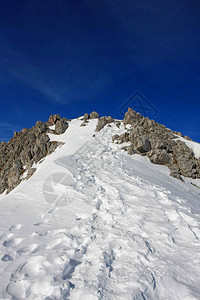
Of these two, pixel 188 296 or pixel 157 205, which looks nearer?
pixel 188 296

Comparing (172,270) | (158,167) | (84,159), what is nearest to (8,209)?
(172,270)

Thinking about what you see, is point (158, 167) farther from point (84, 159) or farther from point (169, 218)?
point (169, 218)

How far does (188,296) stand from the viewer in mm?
4188

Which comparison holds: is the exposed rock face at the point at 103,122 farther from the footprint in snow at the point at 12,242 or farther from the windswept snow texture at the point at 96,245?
the footprint in snow at the point at 12,242

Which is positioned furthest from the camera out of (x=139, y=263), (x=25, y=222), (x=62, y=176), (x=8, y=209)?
(x=62, y=176)

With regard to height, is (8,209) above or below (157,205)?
below

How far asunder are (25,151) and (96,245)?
114 feet

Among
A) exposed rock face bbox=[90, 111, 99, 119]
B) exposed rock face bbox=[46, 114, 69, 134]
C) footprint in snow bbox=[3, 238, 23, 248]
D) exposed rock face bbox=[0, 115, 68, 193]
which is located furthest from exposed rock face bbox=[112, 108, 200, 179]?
footprint in snow bbox=[3, 238, 23, 248]

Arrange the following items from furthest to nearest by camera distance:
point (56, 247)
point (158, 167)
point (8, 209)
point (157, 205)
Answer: point (158, 167) → point (157, 205) → point (8, 209) → point (56, 247)

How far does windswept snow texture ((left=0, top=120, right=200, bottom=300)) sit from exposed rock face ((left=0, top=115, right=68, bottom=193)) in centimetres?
2196

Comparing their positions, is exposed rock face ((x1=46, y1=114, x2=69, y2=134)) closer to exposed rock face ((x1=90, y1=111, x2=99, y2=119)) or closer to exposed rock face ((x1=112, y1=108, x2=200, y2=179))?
exposed rock face ((x1=90, y1=111, x2=99, y2=119))

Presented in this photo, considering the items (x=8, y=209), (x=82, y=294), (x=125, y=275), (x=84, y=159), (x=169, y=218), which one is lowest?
(x=8, y=209)

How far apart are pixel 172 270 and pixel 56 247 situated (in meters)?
3.65

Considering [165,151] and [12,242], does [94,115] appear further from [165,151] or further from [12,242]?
[12,242]
